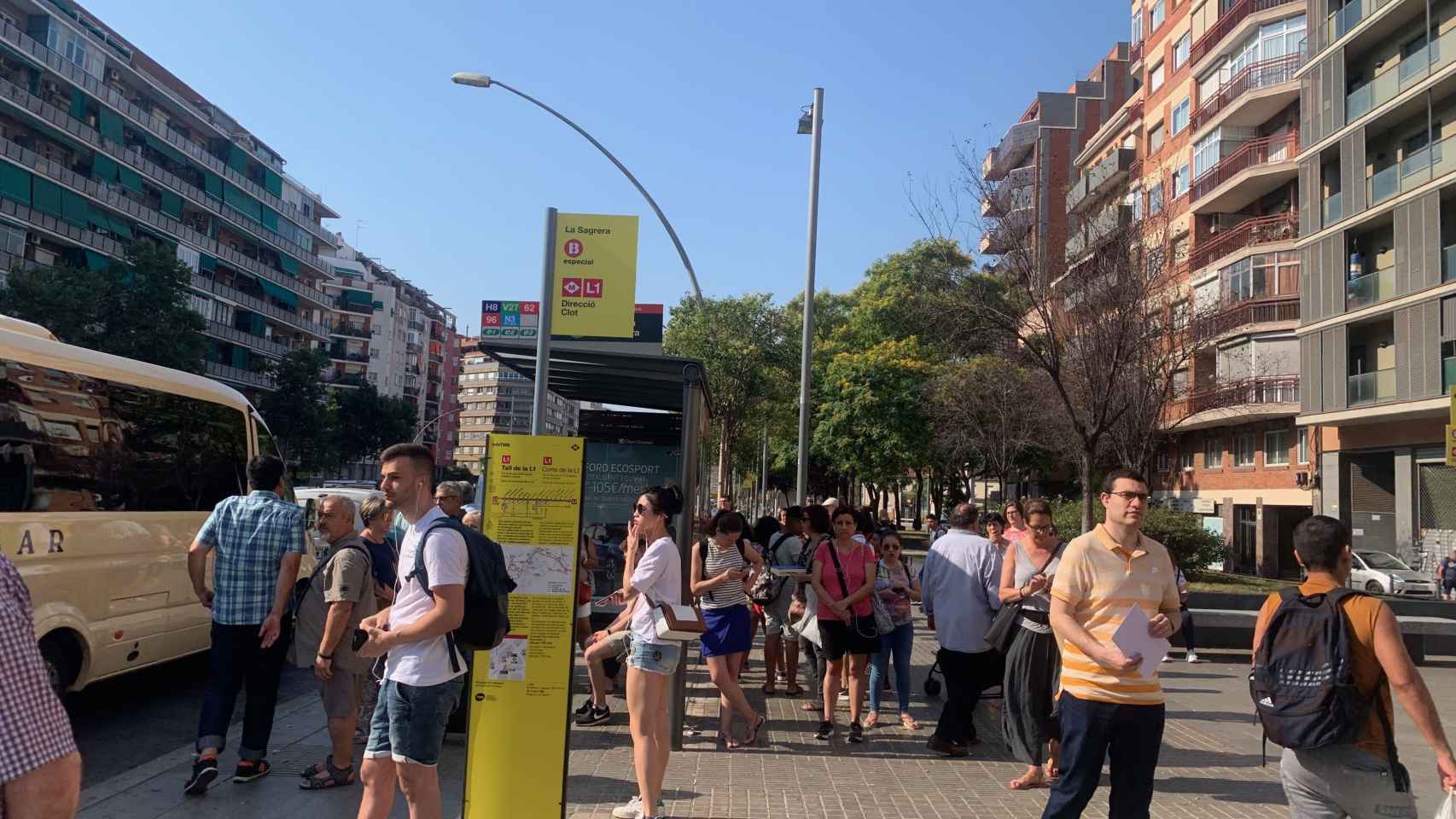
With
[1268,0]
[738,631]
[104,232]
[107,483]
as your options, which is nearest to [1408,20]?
[1268,0]

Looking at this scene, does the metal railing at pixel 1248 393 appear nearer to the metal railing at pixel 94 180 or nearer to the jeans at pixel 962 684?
the jeans at pixel 962 684

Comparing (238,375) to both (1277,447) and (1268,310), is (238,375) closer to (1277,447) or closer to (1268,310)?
(1268,310)

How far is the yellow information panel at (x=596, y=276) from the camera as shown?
683 inches

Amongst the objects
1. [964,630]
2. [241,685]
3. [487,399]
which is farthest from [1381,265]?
[487,399]

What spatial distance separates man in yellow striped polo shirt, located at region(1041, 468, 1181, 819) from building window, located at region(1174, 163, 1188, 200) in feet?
129

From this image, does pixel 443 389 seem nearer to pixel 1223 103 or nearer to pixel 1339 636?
pixel 1223 103

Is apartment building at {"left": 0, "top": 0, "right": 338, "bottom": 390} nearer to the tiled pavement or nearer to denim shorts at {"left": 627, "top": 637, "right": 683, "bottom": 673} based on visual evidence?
the tiled pavement

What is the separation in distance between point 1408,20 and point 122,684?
32906 mm

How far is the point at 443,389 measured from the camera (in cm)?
12106

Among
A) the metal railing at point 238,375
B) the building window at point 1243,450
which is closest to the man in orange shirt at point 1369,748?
the building window at point 1243,450

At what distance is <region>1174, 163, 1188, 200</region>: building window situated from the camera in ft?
132

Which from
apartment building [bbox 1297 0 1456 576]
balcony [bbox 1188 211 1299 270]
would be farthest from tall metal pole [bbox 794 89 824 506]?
balcony [bbox 1188 211 1299 270]

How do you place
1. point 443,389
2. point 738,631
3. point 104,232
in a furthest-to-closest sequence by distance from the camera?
point 443,389 → point 104,232 → point 738,631

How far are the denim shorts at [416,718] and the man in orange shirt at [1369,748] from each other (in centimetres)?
308
